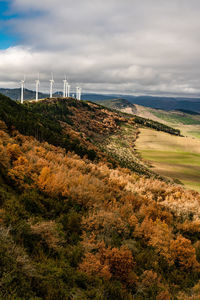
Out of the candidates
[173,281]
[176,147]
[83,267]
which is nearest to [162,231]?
[173,281]

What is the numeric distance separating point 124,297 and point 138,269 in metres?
1.91

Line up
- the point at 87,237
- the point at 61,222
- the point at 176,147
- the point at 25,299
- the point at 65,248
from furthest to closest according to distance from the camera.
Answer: the point at 176,147 < the point at 61,222 < the point at 87,237 < the point at 65,248 < the point at 25,299

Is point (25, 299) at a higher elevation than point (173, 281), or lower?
higher

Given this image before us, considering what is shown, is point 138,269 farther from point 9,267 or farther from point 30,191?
point 30,191

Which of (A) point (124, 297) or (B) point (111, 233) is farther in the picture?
(B) point (111, 233)

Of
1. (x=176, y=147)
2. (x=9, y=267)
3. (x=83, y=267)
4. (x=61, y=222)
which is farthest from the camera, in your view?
(x=176, y=147)

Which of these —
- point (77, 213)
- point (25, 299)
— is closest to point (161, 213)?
point (77, 213)

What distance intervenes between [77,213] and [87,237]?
2069 millimetres

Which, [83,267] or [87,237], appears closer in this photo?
[83,267]

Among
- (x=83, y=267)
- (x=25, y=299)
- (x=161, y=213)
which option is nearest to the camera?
(x=25, y=299)

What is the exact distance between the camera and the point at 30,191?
1177 centimetres

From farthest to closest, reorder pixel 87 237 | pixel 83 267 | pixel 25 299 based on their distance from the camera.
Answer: pixel 87 237 < pixel 83 267 < pixel 25 299

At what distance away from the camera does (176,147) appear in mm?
112312

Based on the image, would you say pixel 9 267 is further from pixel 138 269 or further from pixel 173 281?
pixel 173 281
